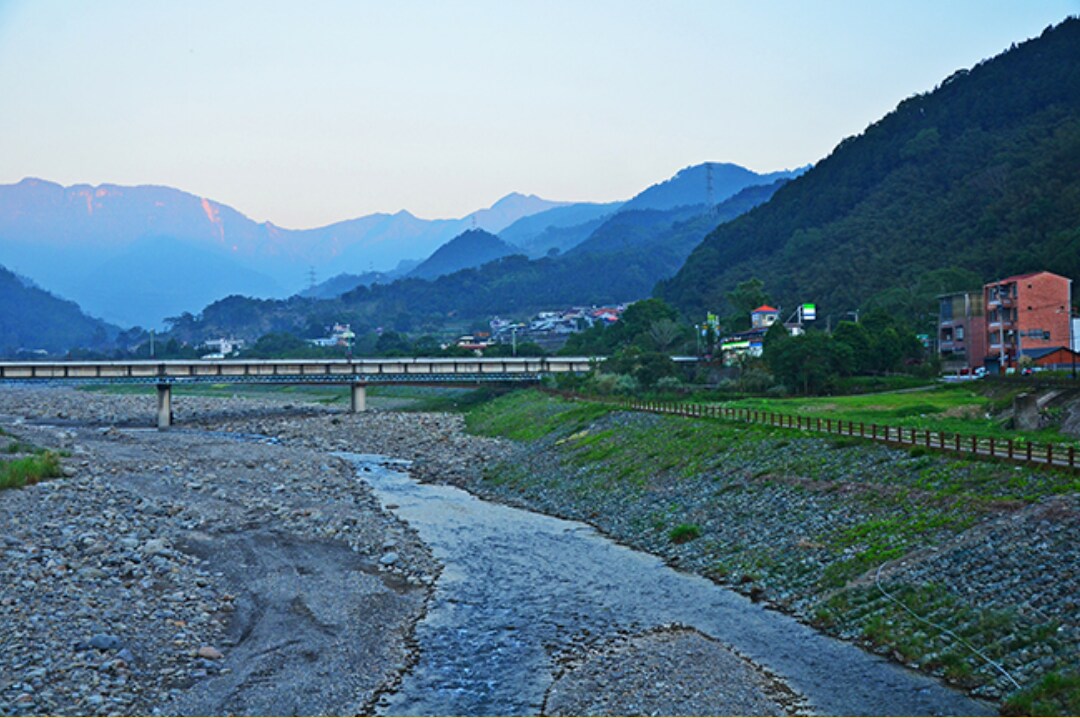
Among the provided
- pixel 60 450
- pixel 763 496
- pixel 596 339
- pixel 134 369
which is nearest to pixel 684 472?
pixel 763 496

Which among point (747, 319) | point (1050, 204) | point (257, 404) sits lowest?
point (257, 404)

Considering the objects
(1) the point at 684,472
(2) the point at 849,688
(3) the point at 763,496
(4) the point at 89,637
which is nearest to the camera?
(2) the point at 849,688

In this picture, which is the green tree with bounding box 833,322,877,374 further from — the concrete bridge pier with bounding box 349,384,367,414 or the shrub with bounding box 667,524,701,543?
the concrete bridge pier with bounding box 349,384,367,414

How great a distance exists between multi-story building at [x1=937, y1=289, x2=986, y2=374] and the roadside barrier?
114ft

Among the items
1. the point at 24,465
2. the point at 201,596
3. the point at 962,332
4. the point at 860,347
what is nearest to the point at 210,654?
the point at 201,596

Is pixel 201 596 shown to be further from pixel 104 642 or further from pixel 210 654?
pixel 104 642

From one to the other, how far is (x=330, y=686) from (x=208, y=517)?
21.8 meters

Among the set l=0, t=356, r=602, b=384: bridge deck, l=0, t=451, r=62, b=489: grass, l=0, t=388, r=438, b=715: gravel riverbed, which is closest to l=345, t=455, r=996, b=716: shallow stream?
l=0, t=388, r=438, b=715: gravel riverbed

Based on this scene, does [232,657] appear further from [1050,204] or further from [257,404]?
[1050,204]

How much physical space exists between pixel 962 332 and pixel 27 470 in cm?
7957

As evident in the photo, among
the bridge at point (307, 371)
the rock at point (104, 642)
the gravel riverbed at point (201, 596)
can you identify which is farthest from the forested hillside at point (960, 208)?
the rock at point (104, 642)

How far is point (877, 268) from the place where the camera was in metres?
145

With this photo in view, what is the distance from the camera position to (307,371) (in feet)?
368

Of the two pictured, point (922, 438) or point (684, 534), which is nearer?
point (684, 534)
